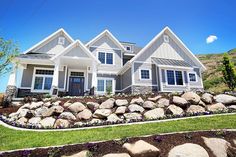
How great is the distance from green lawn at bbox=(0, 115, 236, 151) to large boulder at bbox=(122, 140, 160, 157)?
1.12m

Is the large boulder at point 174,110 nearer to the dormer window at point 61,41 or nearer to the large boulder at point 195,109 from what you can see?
the large boulder at point 195,109

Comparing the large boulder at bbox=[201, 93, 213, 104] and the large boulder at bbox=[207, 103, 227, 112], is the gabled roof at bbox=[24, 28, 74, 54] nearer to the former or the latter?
the large boulder at bbox=[201, 93, 213, 104]

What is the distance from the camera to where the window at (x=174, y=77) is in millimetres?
19188

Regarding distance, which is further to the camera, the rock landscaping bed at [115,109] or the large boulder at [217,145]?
the rock landscaping bed at [115,109]

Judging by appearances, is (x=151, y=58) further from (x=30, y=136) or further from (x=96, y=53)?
(x=30, y=136)

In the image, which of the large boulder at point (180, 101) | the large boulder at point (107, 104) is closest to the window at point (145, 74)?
the large boulder at point (180, 101)

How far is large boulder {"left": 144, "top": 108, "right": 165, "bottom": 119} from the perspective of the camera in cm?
1080

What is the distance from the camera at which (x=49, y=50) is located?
64.7 ft

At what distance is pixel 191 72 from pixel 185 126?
45.8ft

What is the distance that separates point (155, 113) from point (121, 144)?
5306 mm

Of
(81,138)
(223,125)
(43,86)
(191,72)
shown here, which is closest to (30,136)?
(81,138)

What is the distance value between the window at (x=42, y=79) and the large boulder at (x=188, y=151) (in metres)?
15.1

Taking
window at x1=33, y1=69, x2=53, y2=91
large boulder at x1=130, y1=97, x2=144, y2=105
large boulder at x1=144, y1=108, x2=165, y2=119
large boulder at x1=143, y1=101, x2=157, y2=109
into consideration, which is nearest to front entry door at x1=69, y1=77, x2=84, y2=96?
window at x1=33, y1=69, x2=53, y2=91

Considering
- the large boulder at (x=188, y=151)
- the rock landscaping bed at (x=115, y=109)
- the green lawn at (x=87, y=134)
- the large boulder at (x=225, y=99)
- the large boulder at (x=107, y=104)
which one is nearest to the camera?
the large boulder at (x=188, y=151)
